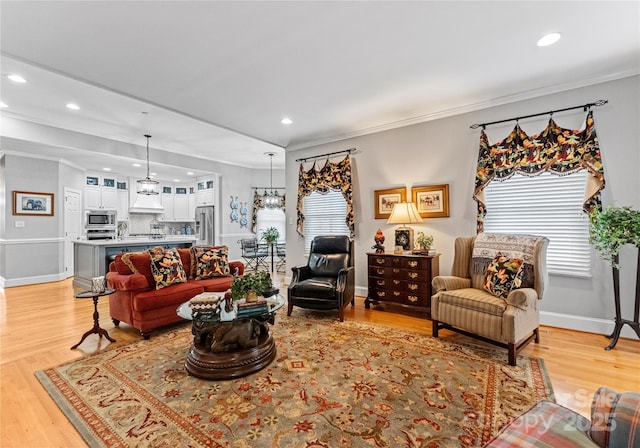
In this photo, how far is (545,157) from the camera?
3461 mm

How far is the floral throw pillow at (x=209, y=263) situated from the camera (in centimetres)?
410

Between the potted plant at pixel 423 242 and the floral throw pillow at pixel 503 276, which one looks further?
the potted plant at pixel 423 242

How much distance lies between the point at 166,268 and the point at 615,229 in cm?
483

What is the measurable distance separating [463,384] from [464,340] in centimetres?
97

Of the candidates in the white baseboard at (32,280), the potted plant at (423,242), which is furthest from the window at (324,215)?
the white baseboard at (32,280)

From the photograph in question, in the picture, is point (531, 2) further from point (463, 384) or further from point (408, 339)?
point (408, 339)

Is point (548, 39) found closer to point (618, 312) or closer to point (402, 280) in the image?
point (618, 312)

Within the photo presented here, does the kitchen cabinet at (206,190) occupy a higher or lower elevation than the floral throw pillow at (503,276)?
higher

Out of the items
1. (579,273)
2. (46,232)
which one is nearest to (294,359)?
(579,273)

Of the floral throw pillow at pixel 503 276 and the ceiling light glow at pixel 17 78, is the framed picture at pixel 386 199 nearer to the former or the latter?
the floral throw pillow at pixel 503 276

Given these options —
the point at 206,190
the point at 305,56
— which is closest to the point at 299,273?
the point at 305,56

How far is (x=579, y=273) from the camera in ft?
11.1

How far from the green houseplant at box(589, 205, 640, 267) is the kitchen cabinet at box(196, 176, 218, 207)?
26.3 feet

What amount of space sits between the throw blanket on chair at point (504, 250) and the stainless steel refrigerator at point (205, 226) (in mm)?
6993
